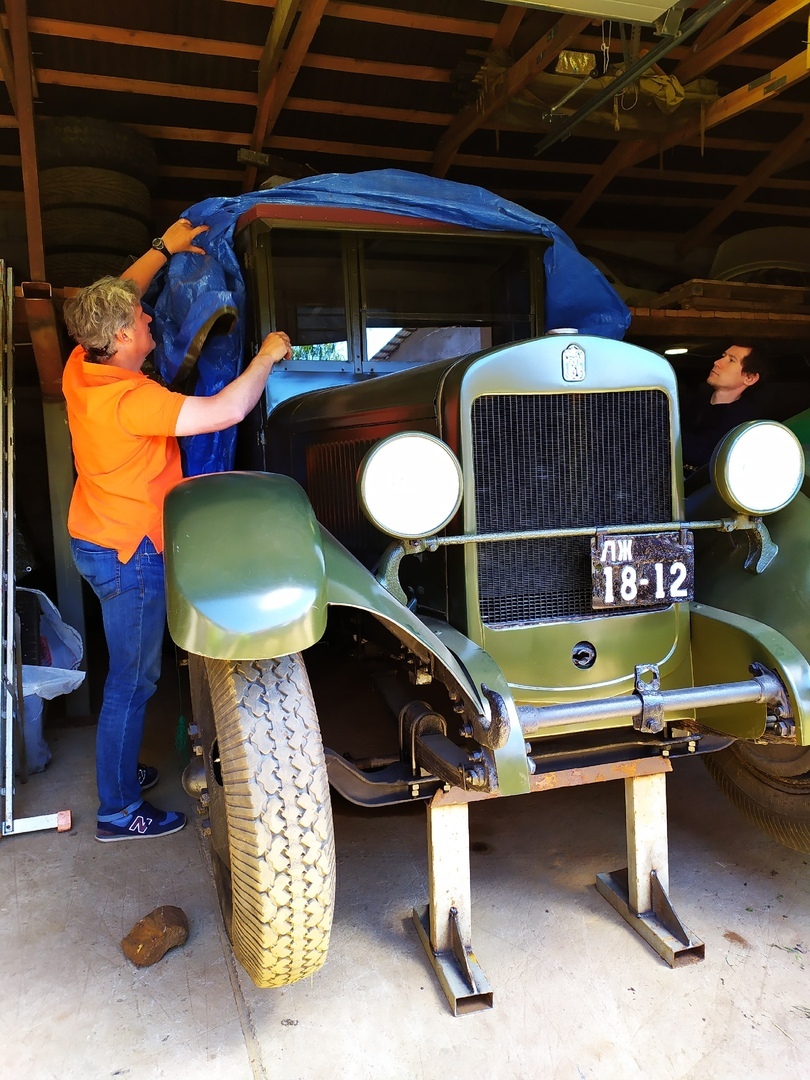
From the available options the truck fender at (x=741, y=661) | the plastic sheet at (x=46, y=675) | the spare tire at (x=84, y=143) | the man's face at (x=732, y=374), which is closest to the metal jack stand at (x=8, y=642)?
the plastic sheet at (x=46, y=675)

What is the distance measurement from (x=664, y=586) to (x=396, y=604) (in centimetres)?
67

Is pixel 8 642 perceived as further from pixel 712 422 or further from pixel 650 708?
pixel 712 422

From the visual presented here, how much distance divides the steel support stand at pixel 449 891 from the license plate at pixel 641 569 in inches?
23.3

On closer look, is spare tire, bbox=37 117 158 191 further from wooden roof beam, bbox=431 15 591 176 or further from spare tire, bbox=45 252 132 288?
wooden roof beam, bbox=431 15 591 176

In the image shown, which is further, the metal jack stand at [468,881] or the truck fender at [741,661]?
the metal jack stand at [468,881]

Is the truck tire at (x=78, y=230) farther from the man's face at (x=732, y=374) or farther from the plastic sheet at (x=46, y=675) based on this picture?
the man's face at (x=732, y=374)

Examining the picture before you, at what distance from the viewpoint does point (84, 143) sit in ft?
13.3

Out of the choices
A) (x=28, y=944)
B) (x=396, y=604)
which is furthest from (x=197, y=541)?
(x=28, y=944)

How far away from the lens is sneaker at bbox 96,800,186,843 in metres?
2.49

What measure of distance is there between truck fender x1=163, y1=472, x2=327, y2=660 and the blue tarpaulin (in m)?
1.32

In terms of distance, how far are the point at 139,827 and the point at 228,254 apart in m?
2.00

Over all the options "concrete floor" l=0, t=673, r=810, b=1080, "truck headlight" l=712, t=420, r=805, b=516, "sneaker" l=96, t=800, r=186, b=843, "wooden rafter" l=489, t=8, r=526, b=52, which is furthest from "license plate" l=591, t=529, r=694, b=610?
"wooden rafter" l=489, t=8, r=526, b=52

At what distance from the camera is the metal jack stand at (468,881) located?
1.74 metres

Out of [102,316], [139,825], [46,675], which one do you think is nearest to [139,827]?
[139,825]
